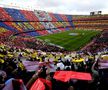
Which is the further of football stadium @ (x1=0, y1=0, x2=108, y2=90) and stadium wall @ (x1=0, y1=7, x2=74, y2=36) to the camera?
stadium wall @ (x1=0, y1=7, x2=74, y2=36)

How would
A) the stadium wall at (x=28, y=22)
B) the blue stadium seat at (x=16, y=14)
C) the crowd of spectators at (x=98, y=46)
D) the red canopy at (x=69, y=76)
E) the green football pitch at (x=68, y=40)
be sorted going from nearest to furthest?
the red canopy at (x=69, y=76) < the crowd of spectators at (x=98, y=46) < the green football pitch at (x=68, y=40) < the stadium wall at (x=28, y=22) < the blue stadium seat at (x=16, y=14)

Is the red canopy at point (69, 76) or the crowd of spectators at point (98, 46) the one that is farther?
the crowd of spectators at point (98, 46)

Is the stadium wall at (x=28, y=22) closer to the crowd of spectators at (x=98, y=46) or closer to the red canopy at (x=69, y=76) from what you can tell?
the crowd of spectators at (x=98, y=46)

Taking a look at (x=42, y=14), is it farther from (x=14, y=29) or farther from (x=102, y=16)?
(x=14, y=29)

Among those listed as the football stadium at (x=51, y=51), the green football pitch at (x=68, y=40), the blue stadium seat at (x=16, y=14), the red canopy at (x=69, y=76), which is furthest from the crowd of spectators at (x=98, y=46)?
Answer: the red canopy at (x=69, y=76)

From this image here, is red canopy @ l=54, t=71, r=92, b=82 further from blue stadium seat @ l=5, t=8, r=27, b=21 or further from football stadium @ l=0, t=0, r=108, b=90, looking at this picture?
blue stadium seat @ l=5, t=8, r=27, b=21

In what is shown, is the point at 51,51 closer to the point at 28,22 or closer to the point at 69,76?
the point at 69,76

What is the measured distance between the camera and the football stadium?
912cm

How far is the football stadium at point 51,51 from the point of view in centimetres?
912

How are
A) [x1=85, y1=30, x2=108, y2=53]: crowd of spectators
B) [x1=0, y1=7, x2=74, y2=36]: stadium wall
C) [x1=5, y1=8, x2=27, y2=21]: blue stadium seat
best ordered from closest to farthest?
1. [x1=85, y1=30, x2=108, y2=53]: crowd of spectators
2. [x1=0, y1=7, x2=74, y2=36]: stadium wall
3. [x1=5, y1=8, x2=27, y2=21]: blue stadium seat

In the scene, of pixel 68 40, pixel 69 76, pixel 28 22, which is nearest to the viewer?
pixel 69 76

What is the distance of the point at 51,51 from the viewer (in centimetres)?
4547

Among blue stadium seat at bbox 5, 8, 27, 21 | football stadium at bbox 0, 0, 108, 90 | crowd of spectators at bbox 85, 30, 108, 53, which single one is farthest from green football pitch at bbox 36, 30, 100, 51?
blue stadium seat at bbox 5, 8, 27, 21

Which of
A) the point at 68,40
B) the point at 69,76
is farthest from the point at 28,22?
the point at 69,76
